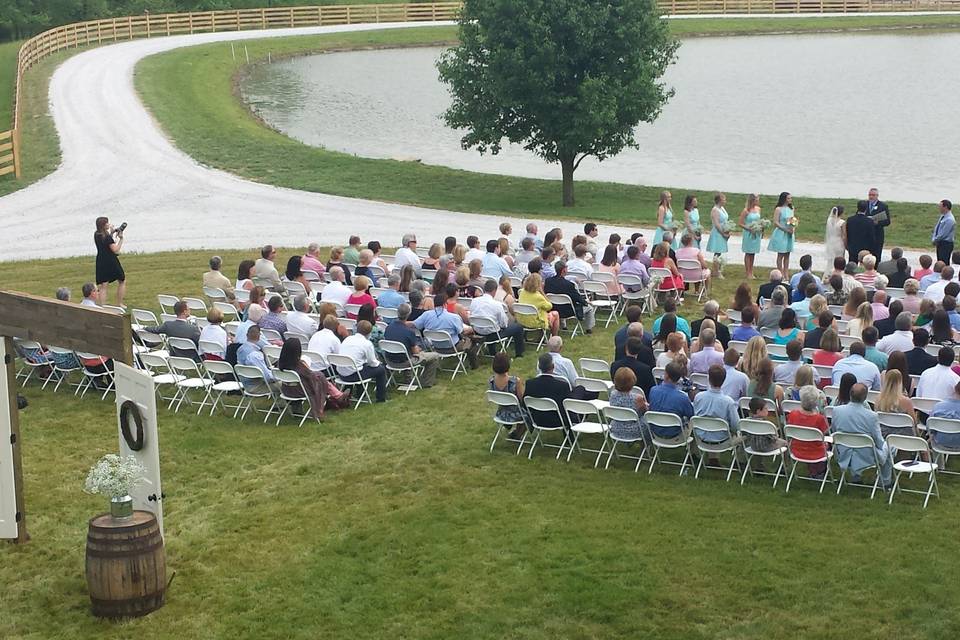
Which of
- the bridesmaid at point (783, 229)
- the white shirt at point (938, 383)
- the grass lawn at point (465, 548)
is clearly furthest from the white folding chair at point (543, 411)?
the bridesmaid at point (783, 229)

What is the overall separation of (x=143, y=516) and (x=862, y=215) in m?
15.5

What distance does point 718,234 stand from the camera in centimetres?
2381

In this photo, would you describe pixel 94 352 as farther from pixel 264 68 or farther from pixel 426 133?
pixel 264 68

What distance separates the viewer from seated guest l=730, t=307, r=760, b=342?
672 inches

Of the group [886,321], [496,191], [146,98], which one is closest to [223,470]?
[886,321]

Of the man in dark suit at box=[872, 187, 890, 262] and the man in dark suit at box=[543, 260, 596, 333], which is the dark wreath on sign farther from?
the man in dark suit at box=[872, 187, 890, 262]

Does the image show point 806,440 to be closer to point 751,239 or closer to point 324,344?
point 324,344

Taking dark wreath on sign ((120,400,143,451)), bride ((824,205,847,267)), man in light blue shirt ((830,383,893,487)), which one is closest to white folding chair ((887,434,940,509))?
man in light blue shirt ((830,383,893,487))

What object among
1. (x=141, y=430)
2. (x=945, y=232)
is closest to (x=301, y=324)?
(x=141, y=430)

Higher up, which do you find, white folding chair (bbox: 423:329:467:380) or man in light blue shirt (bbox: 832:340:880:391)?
man in light blue shirt (bbox: 832:340:880:391)

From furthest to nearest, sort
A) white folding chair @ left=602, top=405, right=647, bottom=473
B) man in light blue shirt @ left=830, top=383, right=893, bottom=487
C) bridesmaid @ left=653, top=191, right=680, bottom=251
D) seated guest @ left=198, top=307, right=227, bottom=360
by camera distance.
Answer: bridesmaid @ left=653, top=191, right=680, bottom=251 < seated guest @ left=198, top=307, right=227, bottom=360 < white folding chair @ left=602, top=405, right=647, bottom=473 < man in light blue shirt @ left=830, top=383, right=893, bottom=487

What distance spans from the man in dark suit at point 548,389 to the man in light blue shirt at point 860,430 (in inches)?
125

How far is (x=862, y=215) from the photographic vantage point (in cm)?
2331

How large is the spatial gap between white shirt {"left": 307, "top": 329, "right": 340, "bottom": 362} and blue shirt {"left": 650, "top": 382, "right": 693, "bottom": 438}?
4772 mm
